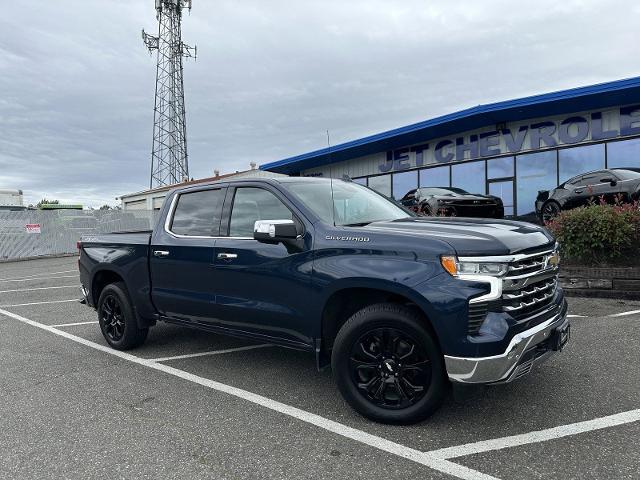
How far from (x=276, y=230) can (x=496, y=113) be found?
14380 millimetres

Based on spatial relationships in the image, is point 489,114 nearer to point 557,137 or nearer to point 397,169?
point 557,137

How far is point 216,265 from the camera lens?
441cm

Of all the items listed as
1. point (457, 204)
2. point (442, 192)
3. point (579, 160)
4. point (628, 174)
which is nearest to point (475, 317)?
point (628, 174)

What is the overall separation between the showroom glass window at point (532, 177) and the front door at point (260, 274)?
14165 mm

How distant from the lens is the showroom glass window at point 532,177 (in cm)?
1619

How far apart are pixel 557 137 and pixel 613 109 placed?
1.71 m

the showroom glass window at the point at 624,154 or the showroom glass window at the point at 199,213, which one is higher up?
the showroom glass window at the point at 624,154

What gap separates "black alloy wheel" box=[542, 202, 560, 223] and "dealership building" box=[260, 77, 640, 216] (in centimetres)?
240

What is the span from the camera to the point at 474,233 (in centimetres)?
332

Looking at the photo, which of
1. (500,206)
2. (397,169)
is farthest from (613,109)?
(397,169)

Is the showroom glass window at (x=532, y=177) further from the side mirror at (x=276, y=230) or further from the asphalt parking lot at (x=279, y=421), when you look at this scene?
the side mirror at (x=276, y=230)

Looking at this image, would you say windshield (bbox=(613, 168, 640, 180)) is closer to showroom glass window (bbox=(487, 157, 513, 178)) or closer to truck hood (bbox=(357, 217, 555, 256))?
showroom glass window (bbox=(487, 157, 513, 178))

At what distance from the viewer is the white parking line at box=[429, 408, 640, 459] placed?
304 centimetres

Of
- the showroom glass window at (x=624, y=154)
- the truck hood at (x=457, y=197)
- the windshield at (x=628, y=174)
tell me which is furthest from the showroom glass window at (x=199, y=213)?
the showroom glass window at (x=624, y=154)
